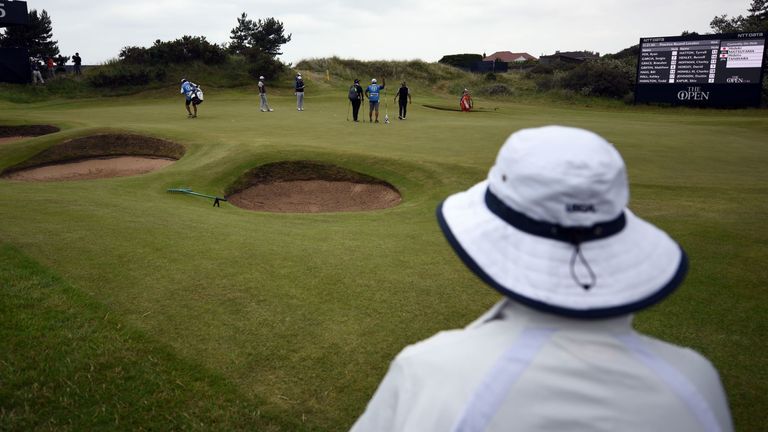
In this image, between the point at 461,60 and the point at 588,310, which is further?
the point at 461,60

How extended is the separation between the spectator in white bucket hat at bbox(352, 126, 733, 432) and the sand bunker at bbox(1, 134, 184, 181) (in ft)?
50.2

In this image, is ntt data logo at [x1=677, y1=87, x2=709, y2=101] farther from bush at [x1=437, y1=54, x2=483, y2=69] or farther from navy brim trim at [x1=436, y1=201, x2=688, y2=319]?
bush at [x1=437, y1=54, x2=483, y2=69]

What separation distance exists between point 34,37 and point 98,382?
71.2m

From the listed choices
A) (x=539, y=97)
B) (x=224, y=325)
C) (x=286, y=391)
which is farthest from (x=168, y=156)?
(x=539, y=97)

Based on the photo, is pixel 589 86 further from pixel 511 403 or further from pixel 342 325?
pixel 511 403

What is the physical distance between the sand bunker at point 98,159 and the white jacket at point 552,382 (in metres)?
15.3

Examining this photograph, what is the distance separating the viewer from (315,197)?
13281 mm

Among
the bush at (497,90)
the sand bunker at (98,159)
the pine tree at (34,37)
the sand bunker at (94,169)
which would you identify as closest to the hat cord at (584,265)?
the sand bunker at (94,169)

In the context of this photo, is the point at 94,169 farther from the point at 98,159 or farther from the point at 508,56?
the point at 508,56

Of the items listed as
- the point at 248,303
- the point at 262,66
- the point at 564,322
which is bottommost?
the point at 248,303

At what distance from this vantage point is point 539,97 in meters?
44.4

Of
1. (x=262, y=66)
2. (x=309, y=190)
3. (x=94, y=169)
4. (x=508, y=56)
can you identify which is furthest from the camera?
(x=508, y=56)

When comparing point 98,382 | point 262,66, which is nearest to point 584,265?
point 98,382

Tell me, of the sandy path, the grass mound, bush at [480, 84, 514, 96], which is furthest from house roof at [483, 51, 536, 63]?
the sandy path
